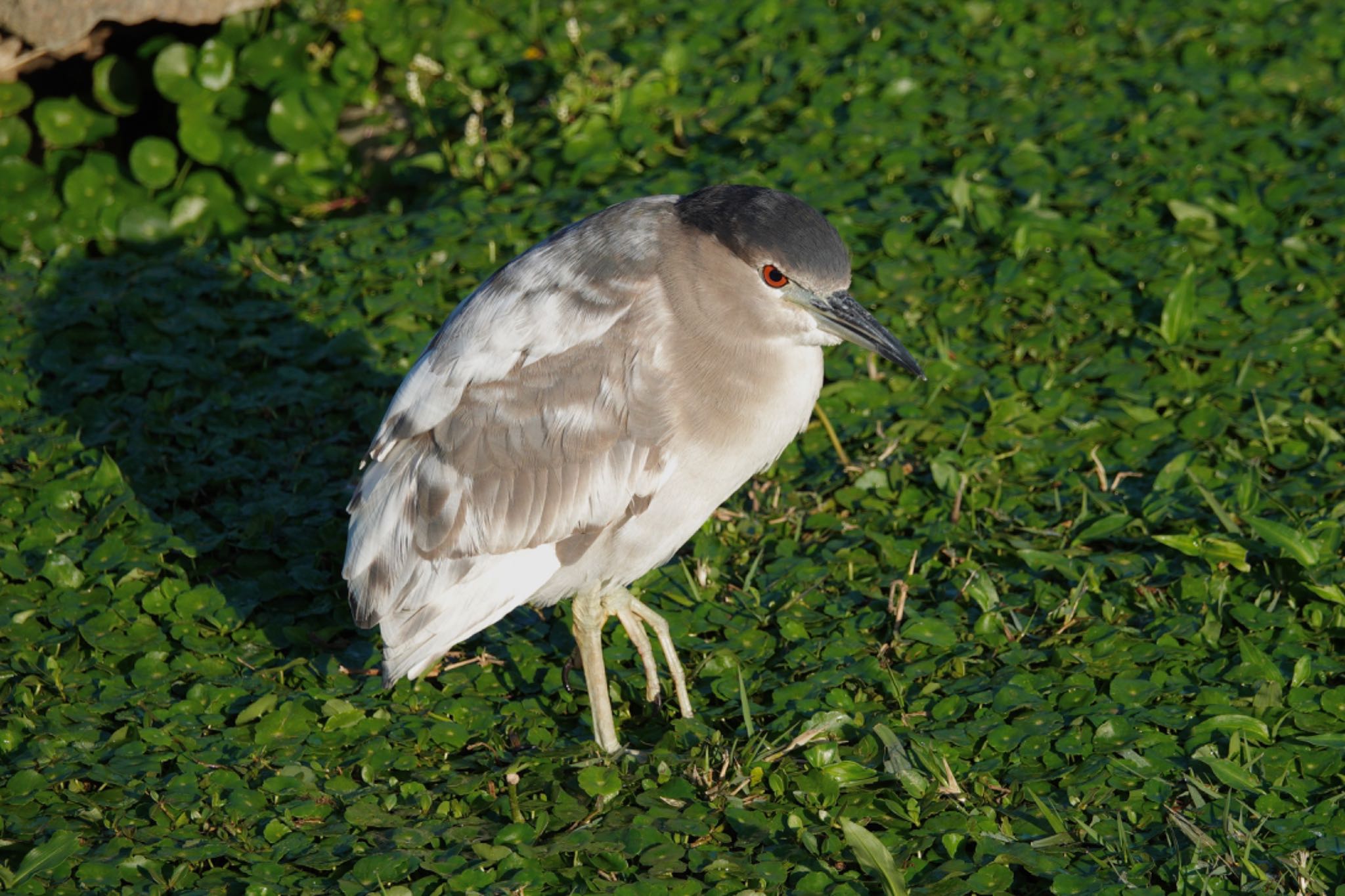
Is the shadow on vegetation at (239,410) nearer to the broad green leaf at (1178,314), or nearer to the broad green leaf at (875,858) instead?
the broad green leaf at (875,858)

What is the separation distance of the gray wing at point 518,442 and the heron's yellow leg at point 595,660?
0.23 meters

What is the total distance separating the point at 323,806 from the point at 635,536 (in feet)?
3.71

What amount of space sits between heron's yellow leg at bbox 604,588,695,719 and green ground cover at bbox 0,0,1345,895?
10cm

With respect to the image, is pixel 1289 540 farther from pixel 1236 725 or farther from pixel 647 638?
pixel 647 638

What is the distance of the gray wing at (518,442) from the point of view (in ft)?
12.2

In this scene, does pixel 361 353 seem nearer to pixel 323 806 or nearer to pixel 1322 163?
pixel 323 806

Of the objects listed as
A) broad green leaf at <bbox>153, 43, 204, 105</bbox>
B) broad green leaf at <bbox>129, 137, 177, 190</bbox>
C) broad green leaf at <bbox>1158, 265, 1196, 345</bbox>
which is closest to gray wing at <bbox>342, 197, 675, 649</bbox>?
broad green leaf at <bbox>1158, 265, 1196, 345</bbox>

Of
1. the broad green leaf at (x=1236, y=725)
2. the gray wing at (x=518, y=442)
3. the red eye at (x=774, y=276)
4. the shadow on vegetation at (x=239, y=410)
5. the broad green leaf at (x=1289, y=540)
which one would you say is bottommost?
the broad green leaf at (x=1236, y=725)

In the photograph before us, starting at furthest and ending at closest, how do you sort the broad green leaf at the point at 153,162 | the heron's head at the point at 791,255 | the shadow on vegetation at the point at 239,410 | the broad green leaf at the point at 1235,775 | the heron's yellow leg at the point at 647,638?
the broad green leaf at the point at 153,162
the shadow on vegetation at the point at 239,410
the heron's yellow leg at the point at 647,638
the heron's head at the point at 791,255
the broad green leaf at the point at 1235,775

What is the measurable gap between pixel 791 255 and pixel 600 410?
26.2 inches

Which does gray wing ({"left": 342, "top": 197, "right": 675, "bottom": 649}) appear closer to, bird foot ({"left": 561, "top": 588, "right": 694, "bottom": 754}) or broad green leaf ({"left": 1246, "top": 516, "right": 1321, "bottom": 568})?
bird foot ({"left": 561, "top": 588, "right": 694, "bottom": 754})

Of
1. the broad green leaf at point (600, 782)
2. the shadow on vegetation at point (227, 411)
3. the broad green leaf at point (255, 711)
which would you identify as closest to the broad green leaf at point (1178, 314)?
the broad green leaf at point (600, 782)

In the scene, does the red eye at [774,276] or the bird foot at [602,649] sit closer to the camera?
the red eye at [774,276]

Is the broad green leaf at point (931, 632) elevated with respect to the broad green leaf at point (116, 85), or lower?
lower
